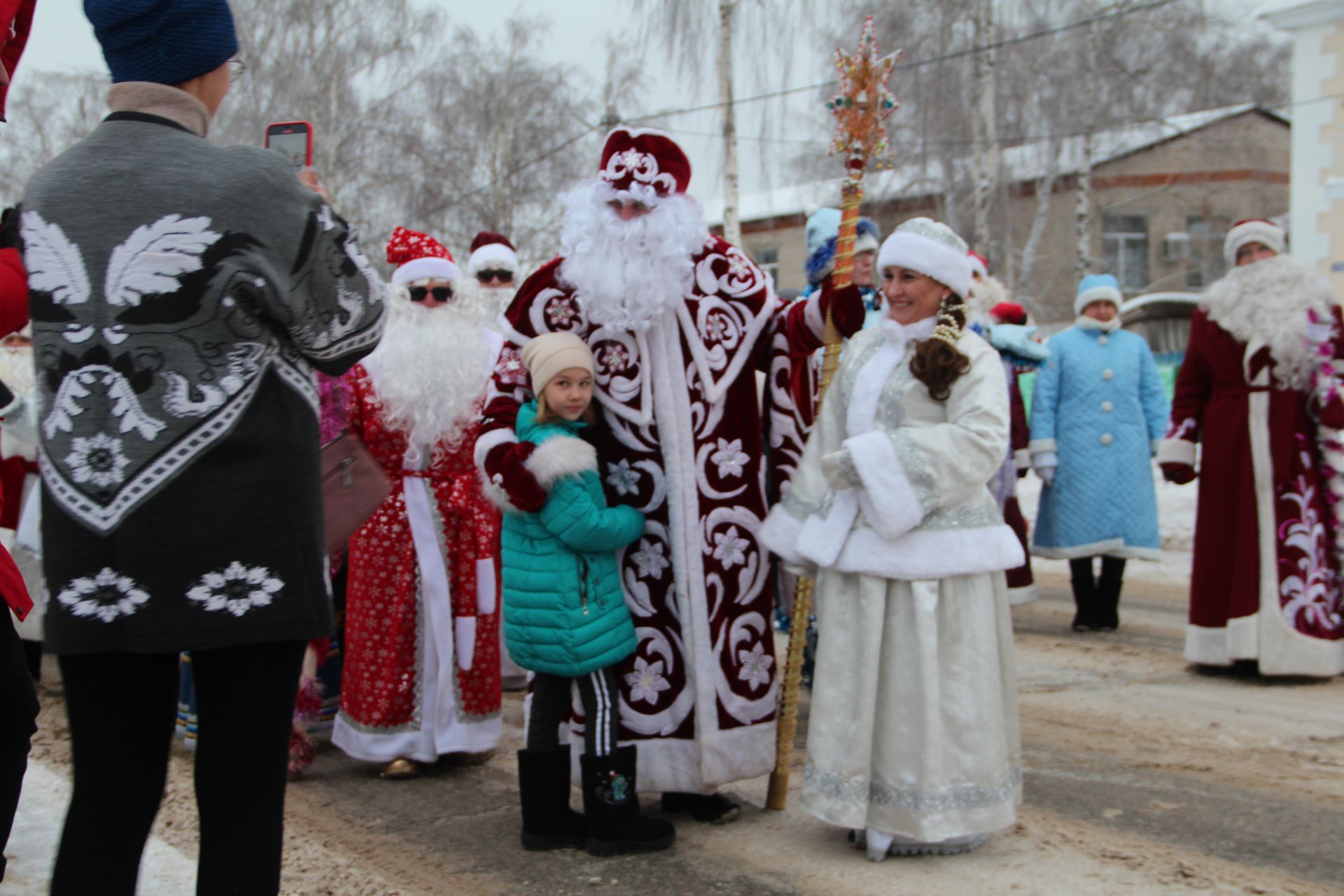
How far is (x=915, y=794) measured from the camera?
3.78m

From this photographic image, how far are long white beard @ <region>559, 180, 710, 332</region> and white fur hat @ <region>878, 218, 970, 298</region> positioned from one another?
0.60m

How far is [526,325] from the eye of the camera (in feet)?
14.2

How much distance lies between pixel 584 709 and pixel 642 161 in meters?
1.69

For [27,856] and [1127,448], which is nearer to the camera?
[27,856]

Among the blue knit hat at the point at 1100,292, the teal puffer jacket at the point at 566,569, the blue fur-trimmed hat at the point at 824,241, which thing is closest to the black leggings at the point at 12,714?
the teal puffer jacket at the point at 566,569

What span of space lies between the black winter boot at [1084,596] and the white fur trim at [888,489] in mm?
4390

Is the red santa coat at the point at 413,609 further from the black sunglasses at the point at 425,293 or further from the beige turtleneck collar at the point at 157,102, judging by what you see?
the beige turtleneck collar at the point at 157,102

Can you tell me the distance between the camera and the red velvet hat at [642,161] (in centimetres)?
423

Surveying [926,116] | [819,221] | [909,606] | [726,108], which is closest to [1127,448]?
[819,221]

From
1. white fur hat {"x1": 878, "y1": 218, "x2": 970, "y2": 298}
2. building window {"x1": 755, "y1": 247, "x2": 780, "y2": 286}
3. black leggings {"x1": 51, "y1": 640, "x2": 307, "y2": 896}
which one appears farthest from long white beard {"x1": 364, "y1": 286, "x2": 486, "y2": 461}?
building window {"x1": 755, "y1": 247, "x2": 780, "y2": 286}

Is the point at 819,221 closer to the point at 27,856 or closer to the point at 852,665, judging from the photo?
Answer: the point at 852,665

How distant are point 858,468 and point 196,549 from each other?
2.03 metres

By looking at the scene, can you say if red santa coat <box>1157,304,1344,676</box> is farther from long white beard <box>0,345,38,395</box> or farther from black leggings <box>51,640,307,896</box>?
long white beard <box>0,345,38,395</box>

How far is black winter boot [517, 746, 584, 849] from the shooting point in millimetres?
4066
